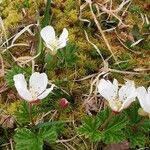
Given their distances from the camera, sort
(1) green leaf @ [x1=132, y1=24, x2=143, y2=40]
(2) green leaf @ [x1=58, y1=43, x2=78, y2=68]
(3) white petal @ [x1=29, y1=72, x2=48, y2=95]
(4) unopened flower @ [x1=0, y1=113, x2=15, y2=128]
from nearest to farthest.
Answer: (3) white petal @ [x1=29, y1=72, x2=48, y2=95], (4) unopened flower @ [x1=0, y1=113, x2=15, y2=128], (2) green leaf @ [x1=58, y1=43, x2=78, y2=68], (1) green leaf @ [x1=132, y1=24, x2=143, y2=40]

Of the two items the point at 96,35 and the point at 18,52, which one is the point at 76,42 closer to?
the point at 96,35

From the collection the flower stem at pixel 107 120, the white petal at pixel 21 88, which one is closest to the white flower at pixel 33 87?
the white petal at pixel 21 88

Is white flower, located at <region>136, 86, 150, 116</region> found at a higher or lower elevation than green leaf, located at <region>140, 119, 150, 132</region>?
higher

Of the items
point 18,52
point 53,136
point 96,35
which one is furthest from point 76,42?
point 53,136

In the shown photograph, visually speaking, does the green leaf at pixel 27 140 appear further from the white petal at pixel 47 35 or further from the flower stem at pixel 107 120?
the white petal at pixel 47 35

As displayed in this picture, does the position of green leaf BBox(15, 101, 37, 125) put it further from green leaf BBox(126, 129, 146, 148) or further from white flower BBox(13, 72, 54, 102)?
green leaf BBox(126, 129, 146, 148)

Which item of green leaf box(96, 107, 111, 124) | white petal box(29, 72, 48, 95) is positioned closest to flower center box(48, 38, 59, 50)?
white petal box(29, 72, 48, 95)
